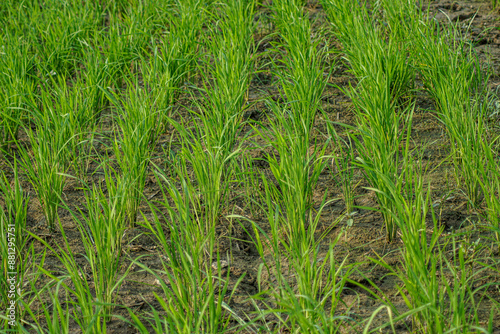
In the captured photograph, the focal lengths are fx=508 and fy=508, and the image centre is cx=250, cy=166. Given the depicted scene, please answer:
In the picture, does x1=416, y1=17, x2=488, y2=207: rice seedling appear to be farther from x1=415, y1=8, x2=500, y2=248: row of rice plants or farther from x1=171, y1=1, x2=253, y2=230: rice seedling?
x1=171, y1=1, x2=253, y2=230: rice seedling

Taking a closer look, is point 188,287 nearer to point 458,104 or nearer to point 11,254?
point 11,254

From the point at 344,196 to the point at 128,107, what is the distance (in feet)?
3.64

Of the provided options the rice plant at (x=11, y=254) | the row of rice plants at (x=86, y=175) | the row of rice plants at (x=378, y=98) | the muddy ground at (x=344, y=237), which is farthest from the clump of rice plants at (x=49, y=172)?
the row of rice plants at (x=378, y=98)

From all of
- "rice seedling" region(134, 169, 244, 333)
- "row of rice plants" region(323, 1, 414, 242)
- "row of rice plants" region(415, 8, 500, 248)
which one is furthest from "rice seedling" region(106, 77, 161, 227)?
"row of rice plants" region(415, 8, 500, 248)

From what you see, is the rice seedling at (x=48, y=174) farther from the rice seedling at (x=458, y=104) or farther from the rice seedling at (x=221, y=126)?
the rice seedling at (x=458, y=104)

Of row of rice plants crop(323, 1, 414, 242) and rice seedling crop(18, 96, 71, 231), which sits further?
rice seedling crop(18, 96, 71, 231)

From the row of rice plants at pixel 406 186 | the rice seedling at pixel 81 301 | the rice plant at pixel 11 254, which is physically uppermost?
the row of rice plants at pixel 406 186

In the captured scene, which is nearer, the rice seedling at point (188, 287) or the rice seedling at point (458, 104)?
the rice seedling at point (188, 287)

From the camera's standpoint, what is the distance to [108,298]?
1.72m

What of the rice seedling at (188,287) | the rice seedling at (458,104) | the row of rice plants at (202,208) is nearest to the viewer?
the rice seedling at (188,287)

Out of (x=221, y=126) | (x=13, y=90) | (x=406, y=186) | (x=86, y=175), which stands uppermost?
(x=406, y=186)

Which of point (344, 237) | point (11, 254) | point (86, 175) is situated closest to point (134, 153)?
point (86, 175)

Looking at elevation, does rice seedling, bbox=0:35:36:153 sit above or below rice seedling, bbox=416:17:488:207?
below

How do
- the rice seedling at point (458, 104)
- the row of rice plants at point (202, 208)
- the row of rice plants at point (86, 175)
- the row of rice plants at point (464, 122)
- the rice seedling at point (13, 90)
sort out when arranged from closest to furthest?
the row of rice plants at point (202, 208) → the row of rice plants at point (86, 175) → the row of rice plants at point (464, 122) → the rice seedling at point (458, 104) → the rice seedling at point (13, 90)
